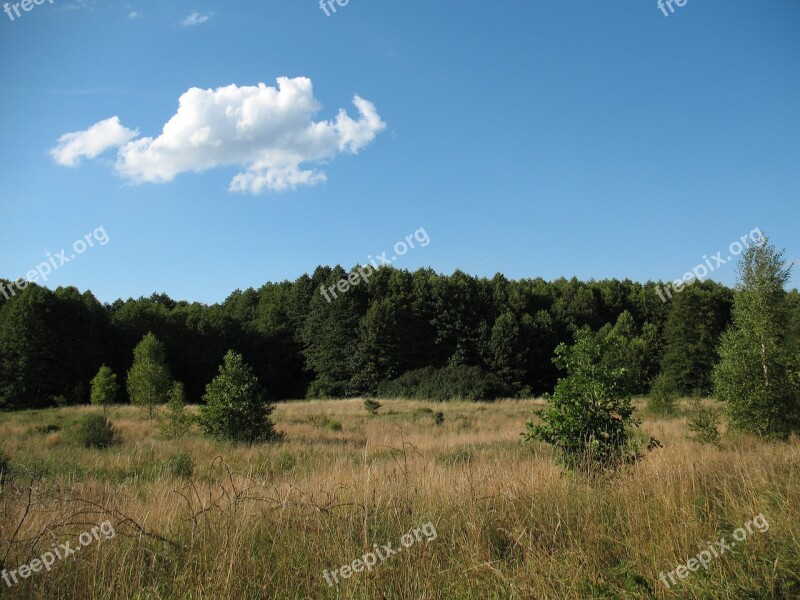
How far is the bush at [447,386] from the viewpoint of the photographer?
142 feet

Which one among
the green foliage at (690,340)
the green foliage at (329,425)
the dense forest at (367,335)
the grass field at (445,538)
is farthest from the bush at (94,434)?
the green foliage at (690,340)

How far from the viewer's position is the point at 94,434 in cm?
1577

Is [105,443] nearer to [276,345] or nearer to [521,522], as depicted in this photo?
[521,522]

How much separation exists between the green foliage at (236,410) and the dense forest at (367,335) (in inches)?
1152

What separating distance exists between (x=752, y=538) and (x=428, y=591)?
8.39 ft

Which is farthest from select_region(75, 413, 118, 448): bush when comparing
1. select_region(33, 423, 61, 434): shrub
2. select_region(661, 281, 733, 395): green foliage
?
select_region(661, 281, 733, 395): green foliage

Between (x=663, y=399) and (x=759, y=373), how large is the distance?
429 inches

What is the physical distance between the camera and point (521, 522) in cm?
438

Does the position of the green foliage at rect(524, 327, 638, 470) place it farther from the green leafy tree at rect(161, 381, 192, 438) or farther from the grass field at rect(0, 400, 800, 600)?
the green leafy tree at rect(161, 381, 192, 438)

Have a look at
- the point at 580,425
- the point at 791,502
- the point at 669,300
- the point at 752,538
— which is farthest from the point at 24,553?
the point at 669,300

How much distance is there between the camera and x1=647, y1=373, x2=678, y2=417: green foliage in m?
23.7

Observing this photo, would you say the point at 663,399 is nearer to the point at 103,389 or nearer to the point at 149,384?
the point at 149,384

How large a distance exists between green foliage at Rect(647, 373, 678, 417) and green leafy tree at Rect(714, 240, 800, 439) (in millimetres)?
9775

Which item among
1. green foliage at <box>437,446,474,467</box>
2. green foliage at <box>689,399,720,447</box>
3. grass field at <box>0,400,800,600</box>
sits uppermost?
grass field at <box>0,400,800,600</box>
